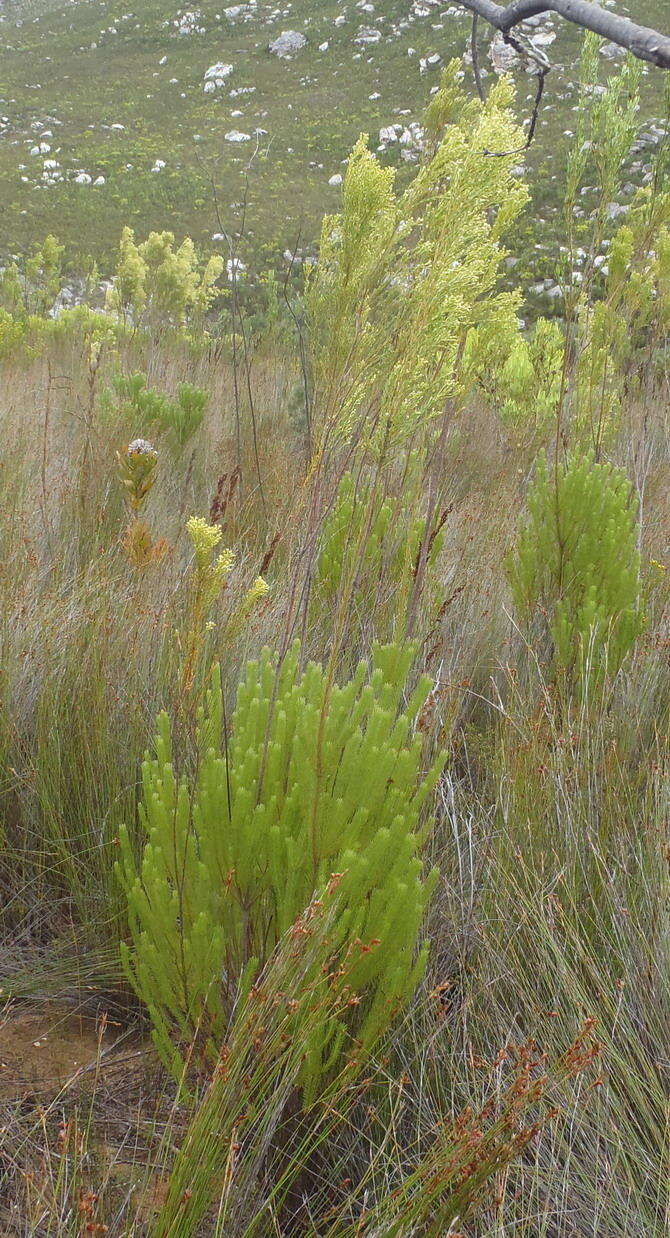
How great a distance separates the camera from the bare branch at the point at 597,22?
1.40 meters

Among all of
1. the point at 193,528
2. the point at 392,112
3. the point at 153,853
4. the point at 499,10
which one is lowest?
the point at 153,853

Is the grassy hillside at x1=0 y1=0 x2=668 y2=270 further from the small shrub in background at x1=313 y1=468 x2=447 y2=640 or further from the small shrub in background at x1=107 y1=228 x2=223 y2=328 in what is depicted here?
the small shrub in background at x1=313 y1=468 x2=447 y2=640

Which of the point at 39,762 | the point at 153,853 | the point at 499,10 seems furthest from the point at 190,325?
the point at 153,853

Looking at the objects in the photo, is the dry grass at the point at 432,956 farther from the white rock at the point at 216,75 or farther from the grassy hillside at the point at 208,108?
the white rock at the point at 216,75

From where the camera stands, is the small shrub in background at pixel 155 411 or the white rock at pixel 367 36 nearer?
the small shrub in background at pixel 155 411

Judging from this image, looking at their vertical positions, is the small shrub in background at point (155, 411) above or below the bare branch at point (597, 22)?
below

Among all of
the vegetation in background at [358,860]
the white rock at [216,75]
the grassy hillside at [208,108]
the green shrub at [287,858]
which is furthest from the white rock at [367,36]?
the green shrub at [287,858]

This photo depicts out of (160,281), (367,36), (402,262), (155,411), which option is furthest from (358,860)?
(367,36)

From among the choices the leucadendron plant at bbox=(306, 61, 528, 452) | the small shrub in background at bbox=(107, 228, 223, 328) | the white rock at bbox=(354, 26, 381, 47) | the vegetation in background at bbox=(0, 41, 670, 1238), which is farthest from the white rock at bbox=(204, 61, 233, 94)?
the leucadendron plant at bbox=(306, 61, 528, 452)

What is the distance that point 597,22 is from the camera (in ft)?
5.16

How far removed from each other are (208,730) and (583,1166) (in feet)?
2.70

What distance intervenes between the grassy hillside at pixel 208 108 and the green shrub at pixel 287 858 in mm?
23179

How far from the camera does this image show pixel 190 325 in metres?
8.50

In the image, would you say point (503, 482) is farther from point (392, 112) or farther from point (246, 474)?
point (392, 112)
